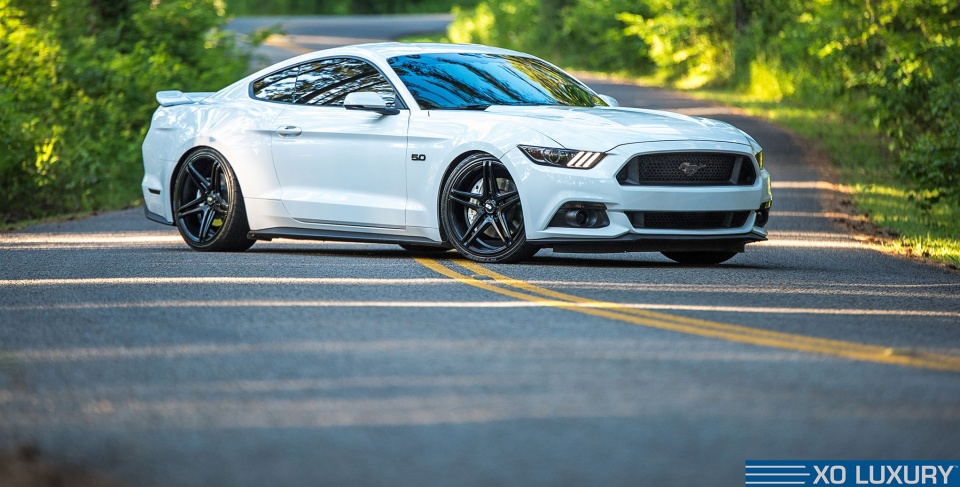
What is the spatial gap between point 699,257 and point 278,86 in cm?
348

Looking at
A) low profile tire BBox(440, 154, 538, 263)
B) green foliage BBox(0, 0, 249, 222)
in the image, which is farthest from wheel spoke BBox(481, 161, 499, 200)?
green foliage BBox(0, 0, 249, 222)

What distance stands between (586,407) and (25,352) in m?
2.82

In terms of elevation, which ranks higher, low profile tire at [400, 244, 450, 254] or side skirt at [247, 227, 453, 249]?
side skirt at [247, 227, 453, 249]

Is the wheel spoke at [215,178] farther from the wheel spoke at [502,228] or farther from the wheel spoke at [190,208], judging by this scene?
the wheel spoke at [502,228]

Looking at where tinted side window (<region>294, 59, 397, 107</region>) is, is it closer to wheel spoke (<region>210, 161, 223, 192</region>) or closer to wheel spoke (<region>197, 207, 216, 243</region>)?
wheel spoke (<region>210, 161, 223, 192</region>)

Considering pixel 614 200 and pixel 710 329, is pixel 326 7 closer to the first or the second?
pixel 614 200

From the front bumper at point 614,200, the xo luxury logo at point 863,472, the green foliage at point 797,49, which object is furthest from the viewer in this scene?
the green foliage at point 797,49

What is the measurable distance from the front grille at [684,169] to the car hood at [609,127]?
0.11 m

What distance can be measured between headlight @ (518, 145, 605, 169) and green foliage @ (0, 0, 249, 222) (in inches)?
357

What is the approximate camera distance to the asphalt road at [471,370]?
4.70 meters

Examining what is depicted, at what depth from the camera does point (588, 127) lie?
9570 millimetres

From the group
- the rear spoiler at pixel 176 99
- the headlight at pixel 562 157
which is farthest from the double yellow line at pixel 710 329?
the rear spoiler at pixel 176 99

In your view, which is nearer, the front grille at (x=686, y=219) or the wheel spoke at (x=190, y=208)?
the front grille at (x=686, y=219)

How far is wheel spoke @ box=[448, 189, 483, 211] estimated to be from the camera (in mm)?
9891
